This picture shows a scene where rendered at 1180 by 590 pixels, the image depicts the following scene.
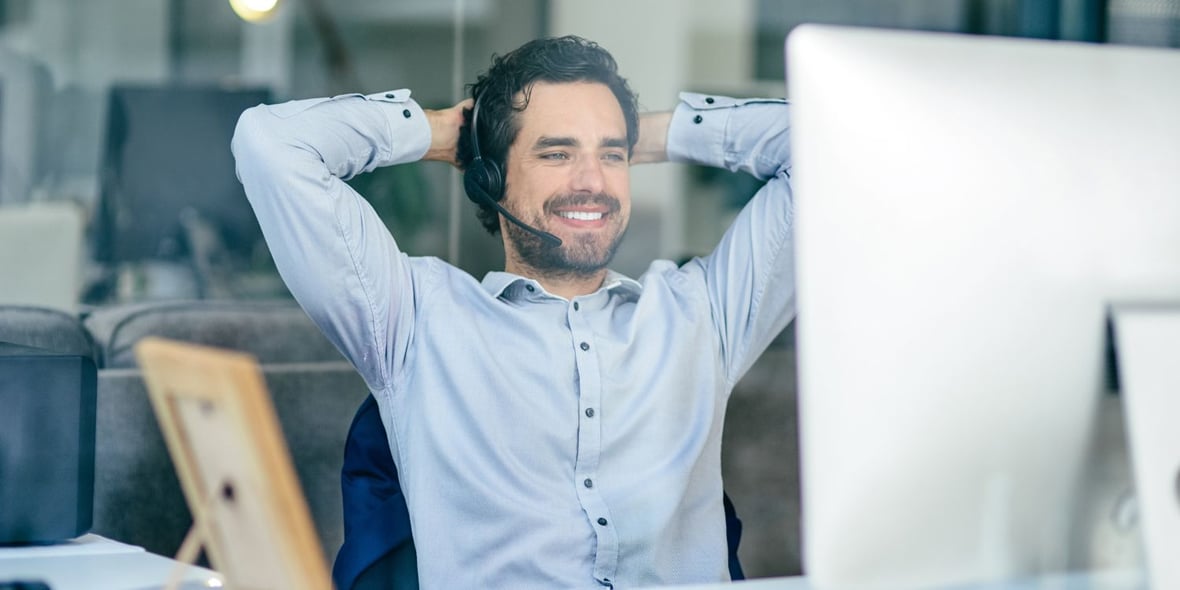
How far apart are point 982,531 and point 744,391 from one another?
1.23m

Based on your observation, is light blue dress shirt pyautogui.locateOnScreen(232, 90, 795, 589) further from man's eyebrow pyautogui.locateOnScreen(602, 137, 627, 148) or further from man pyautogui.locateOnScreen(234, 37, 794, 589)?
man's eyebrow pyautogui.locateOnScreen(602, 137, 627, 148)

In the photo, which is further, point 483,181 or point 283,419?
point 283,419

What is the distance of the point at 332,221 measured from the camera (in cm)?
164

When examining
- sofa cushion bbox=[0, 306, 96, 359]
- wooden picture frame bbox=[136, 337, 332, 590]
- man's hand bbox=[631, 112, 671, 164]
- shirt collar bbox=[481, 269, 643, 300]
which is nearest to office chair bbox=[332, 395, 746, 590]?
shirt collar bbox=[481, 269, 643, 300]

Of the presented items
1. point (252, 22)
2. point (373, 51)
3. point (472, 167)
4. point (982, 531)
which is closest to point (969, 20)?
point (472, 167)

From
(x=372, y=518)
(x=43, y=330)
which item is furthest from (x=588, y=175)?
(x=43, y=330)

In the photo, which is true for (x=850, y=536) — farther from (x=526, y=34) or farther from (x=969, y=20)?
(x=969, y=20)

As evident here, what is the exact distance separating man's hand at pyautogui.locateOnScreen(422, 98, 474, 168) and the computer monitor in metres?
1.04

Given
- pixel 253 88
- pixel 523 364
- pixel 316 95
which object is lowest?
pixel 523 364

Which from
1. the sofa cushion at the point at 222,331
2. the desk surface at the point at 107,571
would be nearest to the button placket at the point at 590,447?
the desk surface at the point at 107,571

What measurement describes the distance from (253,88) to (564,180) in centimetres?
160

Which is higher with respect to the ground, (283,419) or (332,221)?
(332,221)

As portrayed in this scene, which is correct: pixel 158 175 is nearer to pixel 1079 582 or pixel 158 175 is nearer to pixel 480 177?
pixel 480 177

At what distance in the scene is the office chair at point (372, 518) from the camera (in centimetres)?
176
